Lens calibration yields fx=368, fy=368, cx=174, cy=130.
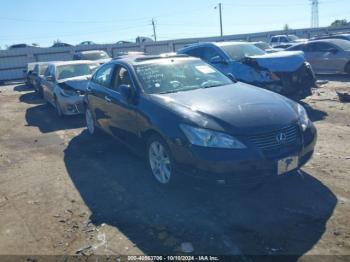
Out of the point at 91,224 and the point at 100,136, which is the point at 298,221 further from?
the point at 100,136

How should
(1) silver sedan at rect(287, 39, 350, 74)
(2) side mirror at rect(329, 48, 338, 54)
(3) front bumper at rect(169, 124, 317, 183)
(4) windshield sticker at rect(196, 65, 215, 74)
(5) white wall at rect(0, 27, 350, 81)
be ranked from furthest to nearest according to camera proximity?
1. (5) white wall at rect(0, 27, 350, 81)
2. (2) side mirror at rect(329, 48, 338, 54)
3. (1) silver sedan at rect(287, 39, 350, 74)
4. (4) windshield sticker at rect(196, 65, 215, 74)
5. (3) front bumper at rect(169, 124, 317, 183)

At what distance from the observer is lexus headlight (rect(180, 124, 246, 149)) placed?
3.98m

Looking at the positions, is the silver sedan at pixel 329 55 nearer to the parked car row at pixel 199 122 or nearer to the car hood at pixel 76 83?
the car hood at pixel 76 83

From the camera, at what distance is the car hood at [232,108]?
13.5 ft

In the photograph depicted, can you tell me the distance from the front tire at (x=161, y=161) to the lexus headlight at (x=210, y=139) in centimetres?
45

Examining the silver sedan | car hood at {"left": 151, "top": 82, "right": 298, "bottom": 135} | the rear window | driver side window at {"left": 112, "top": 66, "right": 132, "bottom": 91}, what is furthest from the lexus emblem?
the silver sedan

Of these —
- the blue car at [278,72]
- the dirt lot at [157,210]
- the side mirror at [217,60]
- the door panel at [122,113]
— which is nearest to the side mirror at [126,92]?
the door panel at [122,113]

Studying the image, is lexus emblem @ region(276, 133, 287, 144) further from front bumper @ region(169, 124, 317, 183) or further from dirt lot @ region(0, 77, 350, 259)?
dirt lot @ region(0, 77, 350, 259)

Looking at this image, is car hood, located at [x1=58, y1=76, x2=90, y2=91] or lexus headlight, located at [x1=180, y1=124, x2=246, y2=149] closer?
lexus headlight, located at [x1=180, y1=124, x2=246, y2=149]

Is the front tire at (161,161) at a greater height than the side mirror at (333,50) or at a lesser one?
lesser

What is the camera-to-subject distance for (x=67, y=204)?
15.5 feet

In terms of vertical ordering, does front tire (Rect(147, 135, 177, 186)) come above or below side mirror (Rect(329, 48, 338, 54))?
below

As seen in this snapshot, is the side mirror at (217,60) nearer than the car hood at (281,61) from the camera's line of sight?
No

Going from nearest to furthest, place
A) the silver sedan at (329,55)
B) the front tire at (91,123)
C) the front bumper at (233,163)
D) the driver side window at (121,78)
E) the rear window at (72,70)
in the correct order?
the front bumper at (233,163)
the driver side window at (121,78)
the front tire at (91,123)
the rear window at (72,70)
the silver sedan at (329,55)
